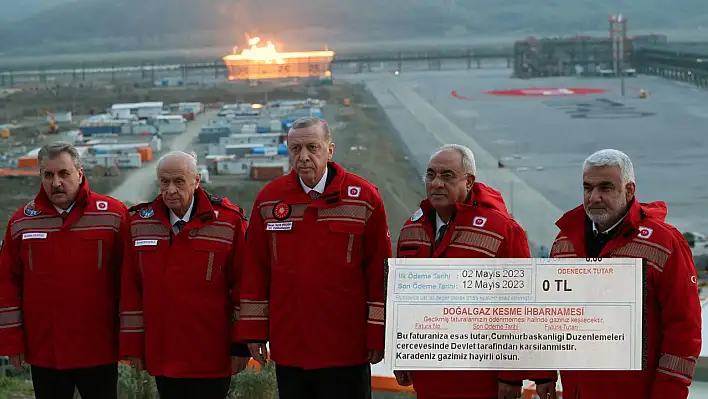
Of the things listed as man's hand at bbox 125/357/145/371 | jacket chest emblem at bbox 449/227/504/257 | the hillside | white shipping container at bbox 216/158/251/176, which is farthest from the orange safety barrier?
the hillside

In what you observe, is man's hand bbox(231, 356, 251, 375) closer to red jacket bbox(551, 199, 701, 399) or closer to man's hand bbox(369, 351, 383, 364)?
man's hand bbox(369, 351, 383, 364)

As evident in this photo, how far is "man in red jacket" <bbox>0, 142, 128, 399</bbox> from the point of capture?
4.44m

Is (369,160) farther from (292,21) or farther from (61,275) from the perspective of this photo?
(292,21)

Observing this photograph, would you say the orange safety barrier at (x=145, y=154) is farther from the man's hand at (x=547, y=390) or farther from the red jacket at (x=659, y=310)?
the red jacket at (x=659, y=310)

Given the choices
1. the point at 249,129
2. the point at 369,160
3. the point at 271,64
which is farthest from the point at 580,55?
the point at 249,129

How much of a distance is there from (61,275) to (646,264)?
2.28 meters

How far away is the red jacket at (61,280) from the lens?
4.45 meters

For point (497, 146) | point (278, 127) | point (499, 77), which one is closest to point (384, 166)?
point (278, 127)

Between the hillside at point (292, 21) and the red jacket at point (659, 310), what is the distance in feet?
208

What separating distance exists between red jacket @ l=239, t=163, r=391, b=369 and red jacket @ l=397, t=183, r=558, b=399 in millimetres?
177

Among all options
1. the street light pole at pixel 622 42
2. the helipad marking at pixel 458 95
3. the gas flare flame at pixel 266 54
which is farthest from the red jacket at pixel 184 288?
the gas flare flame at pixel 266 54

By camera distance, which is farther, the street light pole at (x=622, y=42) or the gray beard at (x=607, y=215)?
the street light pole at (x=622, y=42)

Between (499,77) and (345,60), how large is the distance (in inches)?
364

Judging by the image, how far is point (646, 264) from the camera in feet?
11.9
